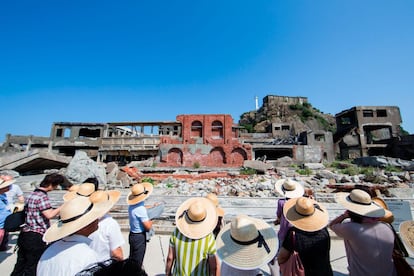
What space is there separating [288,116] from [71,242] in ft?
160

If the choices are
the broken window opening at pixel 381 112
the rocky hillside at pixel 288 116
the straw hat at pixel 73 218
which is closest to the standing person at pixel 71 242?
the straw hat at pixel 73 218

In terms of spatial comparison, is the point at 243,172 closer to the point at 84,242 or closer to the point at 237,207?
the point at 237,207

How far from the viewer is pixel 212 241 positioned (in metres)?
1.95

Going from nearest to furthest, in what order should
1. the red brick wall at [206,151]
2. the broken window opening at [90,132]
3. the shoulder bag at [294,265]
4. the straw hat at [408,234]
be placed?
the straw hat at [408,234] < the shoulder bag at [294,265] < the red brick wall at [206,151] < the broken window opening at [90,132]

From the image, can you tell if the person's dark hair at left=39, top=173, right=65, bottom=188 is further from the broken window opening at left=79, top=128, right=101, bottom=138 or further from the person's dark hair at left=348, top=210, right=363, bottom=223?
the broken window opening at left=79, top=128, right=101, bottom=138

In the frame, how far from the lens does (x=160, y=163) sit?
19.0m

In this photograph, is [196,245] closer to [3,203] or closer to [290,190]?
[290,190]

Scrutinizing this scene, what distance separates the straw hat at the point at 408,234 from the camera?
181 centimetres

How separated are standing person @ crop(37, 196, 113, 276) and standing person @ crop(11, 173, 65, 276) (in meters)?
1.30

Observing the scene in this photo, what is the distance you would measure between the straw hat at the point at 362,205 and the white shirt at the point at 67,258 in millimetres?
2600

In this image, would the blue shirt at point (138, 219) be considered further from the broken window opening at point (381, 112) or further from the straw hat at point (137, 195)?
the broken window opening at point (381, 112)

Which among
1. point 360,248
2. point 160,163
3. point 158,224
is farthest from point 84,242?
point 160,163

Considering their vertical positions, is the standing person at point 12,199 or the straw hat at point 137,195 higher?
the straw hat at point 137,195

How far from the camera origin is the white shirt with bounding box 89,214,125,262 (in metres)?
2.03
